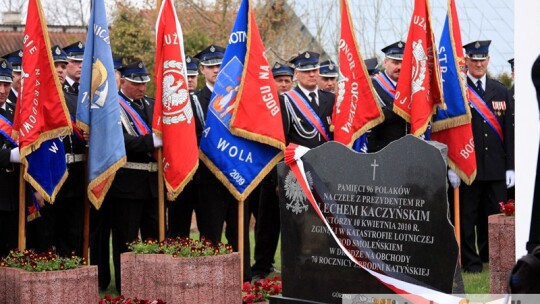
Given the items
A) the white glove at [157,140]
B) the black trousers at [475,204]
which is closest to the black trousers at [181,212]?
the white glove at [157,140]

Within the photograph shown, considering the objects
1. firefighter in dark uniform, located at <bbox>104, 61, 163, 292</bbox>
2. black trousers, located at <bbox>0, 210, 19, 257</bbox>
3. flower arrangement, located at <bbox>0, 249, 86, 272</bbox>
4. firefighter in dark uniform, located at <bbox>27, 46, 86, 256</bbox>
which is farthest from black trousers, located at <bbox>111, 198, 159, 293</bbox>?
flower arrangement, located at <bbox>0, 249, 86, 272</bbox>

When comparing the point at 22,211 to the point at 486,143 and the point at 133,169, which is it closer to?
the point at 133,169

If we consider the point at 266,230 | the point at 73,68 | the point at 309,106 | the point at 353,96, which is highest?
the point at 73,68

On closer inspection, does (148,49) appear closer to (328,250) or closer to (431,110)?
(431,110)

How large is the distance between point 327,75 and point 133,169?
326 centimetres

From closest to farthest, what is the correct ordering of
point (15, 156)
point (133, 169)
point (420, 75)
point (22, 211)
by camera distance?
point (22, 211) < point (15, 156) < point (420, 75) < point (133, 169)

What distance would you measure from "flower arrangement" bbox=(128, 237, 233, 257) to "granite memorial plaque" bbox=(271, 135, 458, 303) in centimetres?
54

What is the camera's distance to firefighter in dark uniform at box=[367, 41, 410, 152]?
35.5 ft

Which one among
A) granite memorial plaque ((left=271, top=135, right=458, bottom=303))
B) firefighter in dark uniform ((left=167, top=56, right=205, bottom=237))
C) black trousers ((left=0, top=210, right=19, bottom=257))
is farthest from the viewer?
firefighter in dark uniform ((left=167, top=56, right=205, bottom=237))

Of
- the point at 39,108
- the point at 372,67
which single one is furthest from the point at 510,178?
the point at 39,108

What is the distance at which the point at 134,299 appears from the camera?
816 cm

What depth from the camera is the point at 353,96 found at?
10266 millimetres

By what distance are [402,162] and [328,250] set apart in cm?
97

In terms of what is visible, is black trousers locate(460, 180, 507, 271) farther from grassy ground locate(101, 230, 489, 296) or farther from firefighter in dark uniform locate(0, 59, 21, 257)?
firefighter in dark uniform locate(0, 59, 21, 257)
